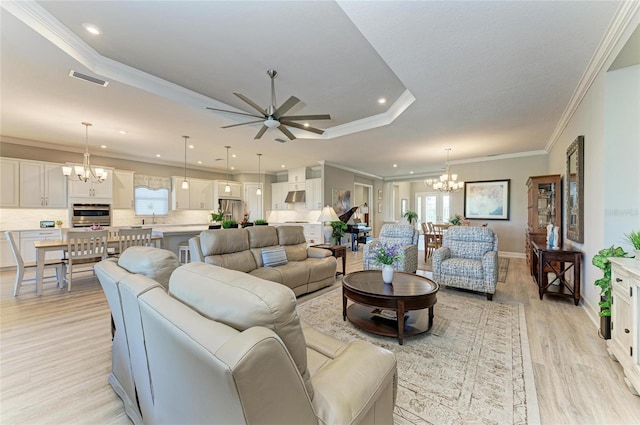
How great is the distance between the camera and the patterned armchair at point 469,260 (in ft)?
11.9

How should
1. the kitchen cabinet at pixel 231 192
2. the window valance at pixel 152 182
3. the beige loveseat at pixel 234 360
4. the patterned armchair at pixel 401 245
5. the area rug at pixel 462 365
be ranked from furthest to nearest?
A: the kitchen cabinet at pixel 231 192 → the window valance at pixel 152 182 → the patterned armchair at pixel 401 245 → the area rug at pixel 462 365 → the beige loveseat at pixel 234 360

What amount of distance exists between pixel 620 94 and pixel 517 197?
16.2 ft

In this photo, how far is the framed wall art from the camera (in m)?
7.09

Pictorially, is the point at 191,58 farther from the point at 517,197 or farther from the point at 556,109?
the point at 517,197

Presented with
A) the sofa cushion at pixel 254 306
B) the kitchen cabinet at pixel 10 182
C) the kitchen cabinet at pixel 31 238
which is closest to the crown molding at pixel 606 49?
the sofa cushion at pixel 254 306

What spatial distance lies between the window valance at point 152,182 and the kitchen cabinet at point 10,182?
218 centimetres

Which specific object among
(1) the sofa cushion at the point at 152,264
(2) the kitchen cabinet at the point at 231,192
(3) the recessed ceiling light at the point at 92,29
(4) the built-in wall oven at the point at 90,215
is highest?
(3) the recessed ceiling light at the point at 92,29

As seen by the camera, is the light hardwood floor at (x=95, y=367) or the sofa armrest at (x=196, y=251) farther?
the sofa armrest at (x=196, y=251)

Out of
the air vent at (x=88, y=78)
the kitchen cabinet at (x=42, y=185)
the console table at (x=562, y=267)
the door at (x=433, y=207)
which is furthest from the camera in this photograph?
the door at (x=433, y=207)

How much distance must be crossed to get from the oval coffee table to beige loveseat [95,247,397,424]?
112 cm

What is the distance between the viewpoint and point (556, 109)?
396 cm

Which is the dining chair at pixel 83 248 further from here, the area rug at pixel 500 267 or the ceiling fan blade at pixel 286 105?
the area rug at pixel 500 267

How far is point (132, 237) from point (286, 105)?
372 cm

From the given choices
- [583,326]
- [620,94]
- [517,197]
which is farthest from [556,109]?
[517,197]
